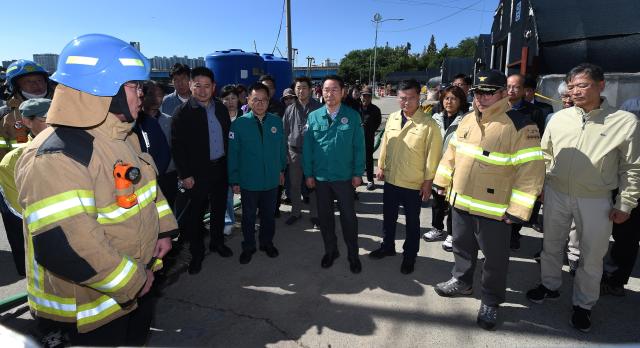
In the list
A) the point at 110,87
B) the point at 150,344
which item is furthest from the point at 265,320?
the point at 110,87

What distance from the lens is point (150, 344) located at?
2748 mm

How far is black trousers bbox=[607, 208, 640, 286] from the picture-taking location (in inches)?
126

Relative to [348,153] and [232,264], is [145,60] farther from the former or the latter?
[232,264]

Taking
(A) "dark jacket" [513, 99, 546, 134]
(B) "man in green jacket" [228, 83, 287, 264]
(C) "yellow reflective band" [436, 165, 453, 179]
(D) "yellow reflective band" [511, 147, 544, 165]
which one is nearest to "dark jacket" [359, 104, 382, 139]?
(A) "dark jacket" [513, 99, 546, 134]

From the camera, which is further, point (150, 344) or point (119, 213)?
point (150, 344)

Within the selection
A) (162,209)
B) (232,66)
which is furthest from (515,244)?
(232,66)

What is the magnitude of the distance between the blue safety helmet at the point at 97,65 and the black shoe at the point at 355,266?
2.84 m

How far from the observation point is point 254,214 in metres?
4.00

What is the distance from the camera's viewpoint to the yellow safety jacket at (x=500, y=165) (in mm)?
2621

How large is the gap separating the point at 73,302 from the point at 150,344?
1.42 m

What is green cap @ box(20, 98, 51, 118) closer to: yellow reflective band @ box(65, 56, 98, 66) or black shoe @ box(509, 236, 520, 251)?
yellow reflective band @ box(65, 56, 98, 66)

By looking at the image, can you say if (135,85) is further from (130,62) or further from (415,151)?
(415,151)

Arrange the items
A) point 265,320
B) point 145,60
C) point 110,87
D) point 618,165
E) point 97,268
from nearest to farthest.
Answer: point 97,268, point 110,87, point 145,60, point 618,165, point 265,320

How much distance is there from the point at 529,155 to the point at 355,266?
1978 millimetres
